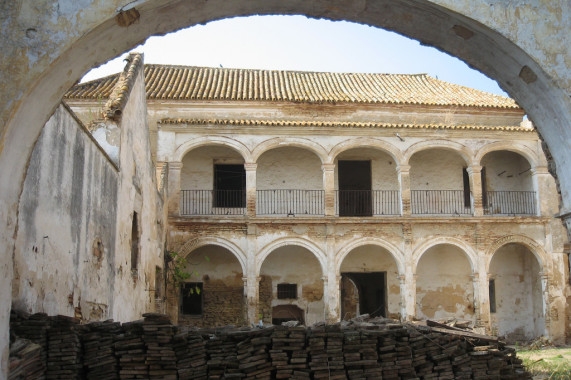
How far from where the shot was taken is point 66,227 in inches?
307

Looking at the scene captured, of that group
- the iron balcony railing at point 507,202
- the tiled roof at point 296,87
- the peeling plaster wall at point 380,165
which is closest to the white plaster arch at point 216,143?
the tiled roof at point 296,87

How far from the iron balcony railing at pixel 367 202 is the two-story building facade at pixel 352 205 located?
0.17ft

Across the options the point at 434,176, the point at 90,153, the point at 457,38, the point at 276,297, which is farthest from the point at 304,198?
the point at 457,38

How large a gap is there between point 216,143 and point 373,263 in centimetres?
701

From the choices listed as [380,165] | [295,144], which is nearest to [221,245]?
[295,144]

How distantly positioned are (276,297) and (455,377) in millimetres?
11998

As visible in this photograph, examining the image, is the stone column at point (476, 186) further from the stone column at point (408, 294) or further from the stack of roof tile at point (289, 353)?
the stack of roof tile at point (289, 353)

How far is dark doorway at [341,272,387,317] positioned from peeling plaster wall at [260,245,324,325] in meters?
1.60

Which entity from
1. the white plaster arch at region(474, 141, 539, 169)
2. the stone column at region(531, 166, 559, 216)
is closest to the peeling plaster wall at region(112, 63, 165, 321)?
the white plaster arch at region(474, 141, 539, 169)

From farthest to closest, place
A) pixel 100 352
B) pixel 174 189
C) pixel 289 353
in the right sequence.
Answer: pixel 174 189
pixel 289 353
pixel 100 352

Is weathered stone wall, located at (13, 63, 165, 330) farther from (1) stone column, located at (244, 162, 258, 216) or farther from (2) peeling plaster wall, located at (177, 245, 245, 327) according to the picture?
(2) peeling plaster wall, located at (177, 245, 245, 327)

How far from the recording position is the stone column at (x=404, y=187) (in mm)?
19453

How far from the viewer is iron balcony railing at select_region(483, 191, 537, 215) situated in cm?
2119

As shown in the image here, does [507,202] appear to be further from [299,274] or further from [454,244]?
[299,274]
